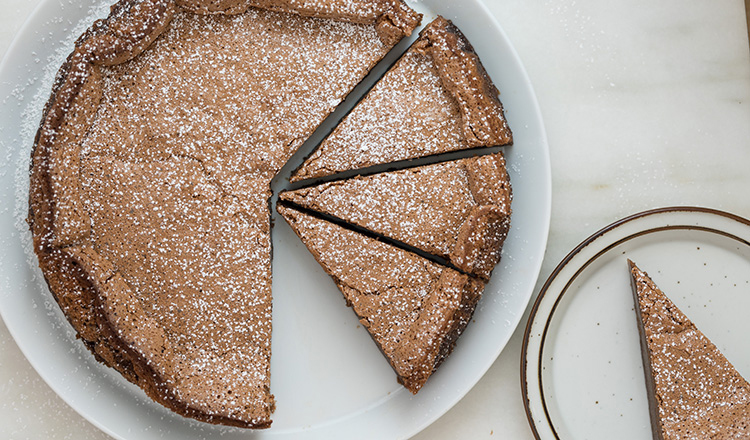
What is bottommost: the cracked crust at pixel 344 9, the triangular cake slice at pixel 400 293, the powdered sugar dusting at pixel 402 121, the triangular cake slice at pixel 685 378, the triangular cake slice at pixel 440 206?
the triangular cake slice at pixel 685 378

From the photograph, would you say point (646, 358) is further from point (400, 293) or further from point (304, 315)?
point (304, 315)

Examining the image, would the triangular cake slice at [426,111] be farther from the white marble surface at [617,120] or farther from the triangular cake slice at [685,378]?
the triangular cake slice at [685,378]

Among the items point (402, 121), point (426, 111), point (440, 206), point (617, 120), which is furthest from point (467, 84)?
point (617, 120)

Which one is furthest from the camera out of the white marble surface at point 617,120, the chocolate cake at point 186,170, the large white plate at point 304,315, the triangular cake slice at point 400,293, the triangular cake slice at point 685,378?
the white marble surface at point 617,120

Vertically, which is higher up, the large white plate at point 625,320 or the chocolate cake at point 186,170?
the chocolate cake at point 186,170

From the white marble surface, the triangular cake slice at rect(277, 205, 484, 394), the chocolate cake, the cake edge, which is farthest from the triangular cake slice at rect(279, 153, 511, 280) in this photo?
the cake edge

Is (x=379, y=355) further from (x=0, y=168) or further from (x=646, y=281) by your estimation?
(x=0, y=168)

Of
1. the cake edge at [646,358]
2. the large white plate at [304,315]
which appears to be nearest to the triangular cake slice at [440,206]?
the large white plate at [304,315]
